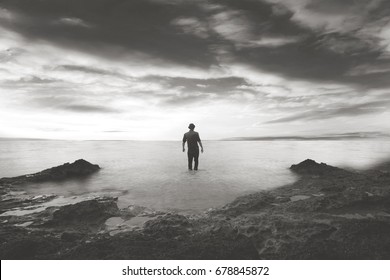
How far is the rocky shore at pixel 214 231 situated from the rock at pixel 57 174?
4.81m

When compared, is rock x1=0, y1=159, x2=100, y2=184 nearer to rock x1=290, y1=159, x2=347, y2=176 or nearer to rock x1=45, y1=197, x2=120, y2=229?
rock x1=45, y1=197, x2=120, y2=229

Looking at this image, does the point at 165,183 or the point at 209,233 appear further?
the point at 165,183

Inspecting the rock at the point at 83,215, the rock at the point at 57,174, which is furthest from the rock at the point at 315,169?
the rock at the point at 57,174

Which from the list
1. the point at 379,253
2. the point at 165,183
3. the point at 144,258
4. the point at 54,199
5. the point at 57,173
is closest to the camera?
the point at 379,253

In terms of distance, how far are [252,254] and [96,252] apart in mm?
2339

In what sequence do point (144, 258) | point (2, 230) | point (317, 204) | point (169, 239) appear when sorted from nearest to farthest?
point (144, 258) < point (169, 239) < point (2, 230) < point (317, 204)

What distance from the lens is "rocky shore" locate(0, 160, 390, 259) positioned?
3.31 meters

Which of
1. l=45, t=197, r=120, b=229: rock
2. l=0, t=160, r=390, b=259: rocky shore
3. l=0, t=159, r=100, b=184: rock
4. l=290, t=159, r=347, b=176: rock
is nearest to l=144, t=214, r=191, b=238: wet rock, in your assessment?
l=0, t=160, r=390, b=259: rocky shore

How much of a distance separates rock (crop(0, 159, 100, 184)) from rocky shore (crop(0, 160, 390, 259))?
4812 mm

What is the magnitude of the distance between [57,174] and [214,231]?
10.4 metres

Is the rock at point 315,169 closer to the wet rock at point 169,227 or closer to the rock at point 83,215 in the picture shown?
the wet rock at point 169,227
